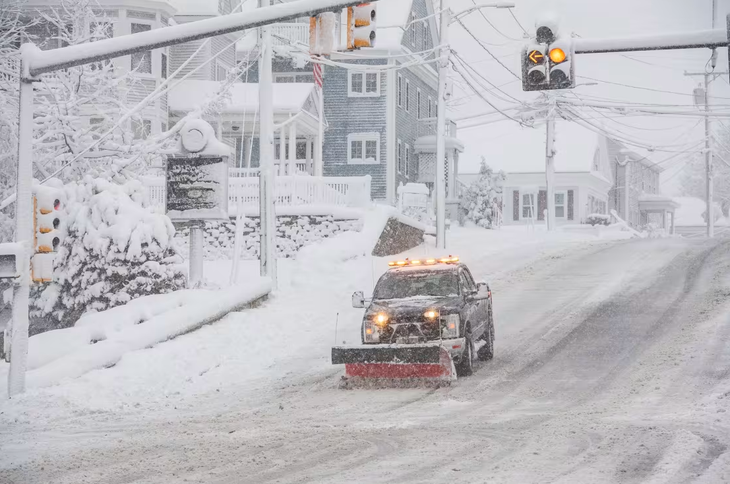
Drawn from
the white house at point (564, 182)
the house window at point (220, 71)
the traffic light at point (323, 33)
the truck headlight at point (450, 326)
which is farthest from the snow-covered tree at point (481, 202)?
the traffic light at point (323, 33)

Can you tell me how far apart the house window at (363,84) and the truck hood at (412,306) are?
99.7ft

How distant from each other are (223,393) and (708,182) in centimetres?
4955

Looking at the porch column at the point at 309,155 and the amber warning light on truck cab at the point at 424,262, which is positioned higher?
the porch column at the point at 309,155

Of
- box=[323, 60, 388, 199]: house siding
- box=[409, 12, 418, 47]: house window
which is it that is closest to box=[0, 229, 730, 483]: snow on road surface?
box=[323, 60, 388, 199]: house siding

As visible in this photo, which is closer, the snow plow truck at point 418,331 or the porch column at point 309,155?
the snow plow truck at point 418,331

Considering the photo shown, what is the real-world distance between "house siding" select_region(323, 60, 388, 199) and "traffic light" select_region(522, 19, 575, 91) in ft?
94.8

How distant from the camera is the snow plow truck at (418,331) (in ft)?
45.4

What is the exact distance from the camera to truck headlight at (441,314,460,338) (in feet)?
47.2

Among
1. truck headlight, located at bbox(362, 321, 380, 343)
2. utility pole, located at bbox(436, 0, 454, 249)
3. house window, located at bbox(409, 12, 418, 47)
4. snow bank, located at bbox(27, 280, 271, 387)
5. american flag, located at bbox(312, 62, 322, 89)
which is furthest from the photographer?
house window, located at bbox(409, 12, 418, 47)

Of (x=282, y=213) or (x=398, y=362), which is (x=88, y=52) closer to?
(x=398, y=362)

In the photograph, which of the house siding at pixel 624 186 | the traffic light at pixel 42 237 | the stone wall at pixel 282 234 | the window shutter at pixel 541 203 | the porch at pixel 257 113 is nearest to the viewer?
the traffic light at pixel 42 237

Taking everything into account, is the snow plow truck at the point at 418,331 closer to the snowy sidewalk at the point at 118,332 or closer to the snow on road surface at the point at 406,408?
the snow on road surface at the point at 406,408

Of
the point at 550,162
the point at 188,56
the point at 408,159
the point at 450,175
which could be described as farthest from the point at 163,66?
the point at 550,162

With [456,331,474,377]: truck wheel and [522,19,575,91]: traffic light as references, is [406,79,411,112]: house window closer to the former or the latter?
[522,19,575,91]: traffic light
